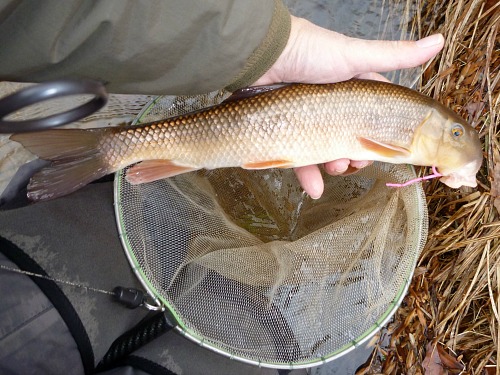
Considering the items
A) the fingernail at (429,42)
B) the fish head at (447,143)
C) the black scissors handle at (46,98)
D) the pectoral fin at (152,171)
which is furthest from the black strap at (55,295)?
the fingernail at (429,42)

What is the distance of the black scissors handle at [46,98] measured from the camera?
77 cm

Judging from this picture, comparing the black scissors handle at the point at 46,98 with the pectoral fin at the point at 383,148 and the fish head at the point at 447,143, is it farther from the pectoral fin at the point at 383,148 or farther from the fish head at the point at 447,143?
the fish head at the point at 447,143

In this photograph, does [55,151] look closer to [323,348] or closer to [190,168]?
[190,168]

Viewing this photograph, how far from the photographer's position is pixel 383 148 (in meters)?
1.66

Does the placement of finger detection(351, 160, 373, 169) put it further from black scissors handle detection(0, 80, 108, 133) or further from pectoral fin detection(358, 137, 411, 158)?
black scissors handle detection(0, 80, 108, 133)

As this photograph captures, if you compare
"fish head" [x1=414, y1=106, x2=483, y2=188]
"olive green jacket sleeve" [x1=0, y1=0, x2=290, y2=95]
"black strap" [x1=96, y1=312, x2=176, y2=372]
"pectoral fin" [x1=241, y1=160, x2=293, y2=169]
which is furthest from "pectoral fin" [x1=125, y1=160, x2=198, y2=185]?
"fish head" [x1=414, y1=106, x2=483, y2=188]

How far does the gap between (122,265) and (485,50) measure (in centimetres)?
185

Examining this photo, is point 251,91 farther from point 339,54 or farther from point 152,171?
point 152,171

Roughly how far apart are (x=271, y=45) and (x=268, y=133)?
0.35 metres

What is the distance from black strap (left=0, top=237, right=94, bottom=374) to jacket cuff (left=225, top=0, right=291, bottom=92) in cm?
87

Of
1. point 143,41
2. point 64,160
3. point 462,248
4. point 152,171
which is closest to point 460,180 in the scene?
point 462,248

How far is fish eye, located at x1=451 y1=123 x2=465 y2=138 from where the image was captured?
1.69 metres

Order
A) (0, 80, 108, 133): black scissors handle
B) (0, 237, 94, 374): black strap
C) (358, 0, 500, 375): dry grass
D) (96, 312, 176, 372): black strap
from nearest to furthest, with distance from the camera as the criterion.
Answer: (0, 80, 108, 133): black scissors handle, (0, 237, 94, 374): black strap, (96, 312, 176, 372): black strap, (358, 0, 500, 375): dry grass

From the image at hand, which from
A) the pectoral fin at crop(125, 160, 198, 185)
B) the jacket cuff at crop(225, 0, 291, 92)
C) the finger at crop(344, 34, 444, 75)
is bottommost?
the pectoral fin at crop(125, 160, 198, 185)
